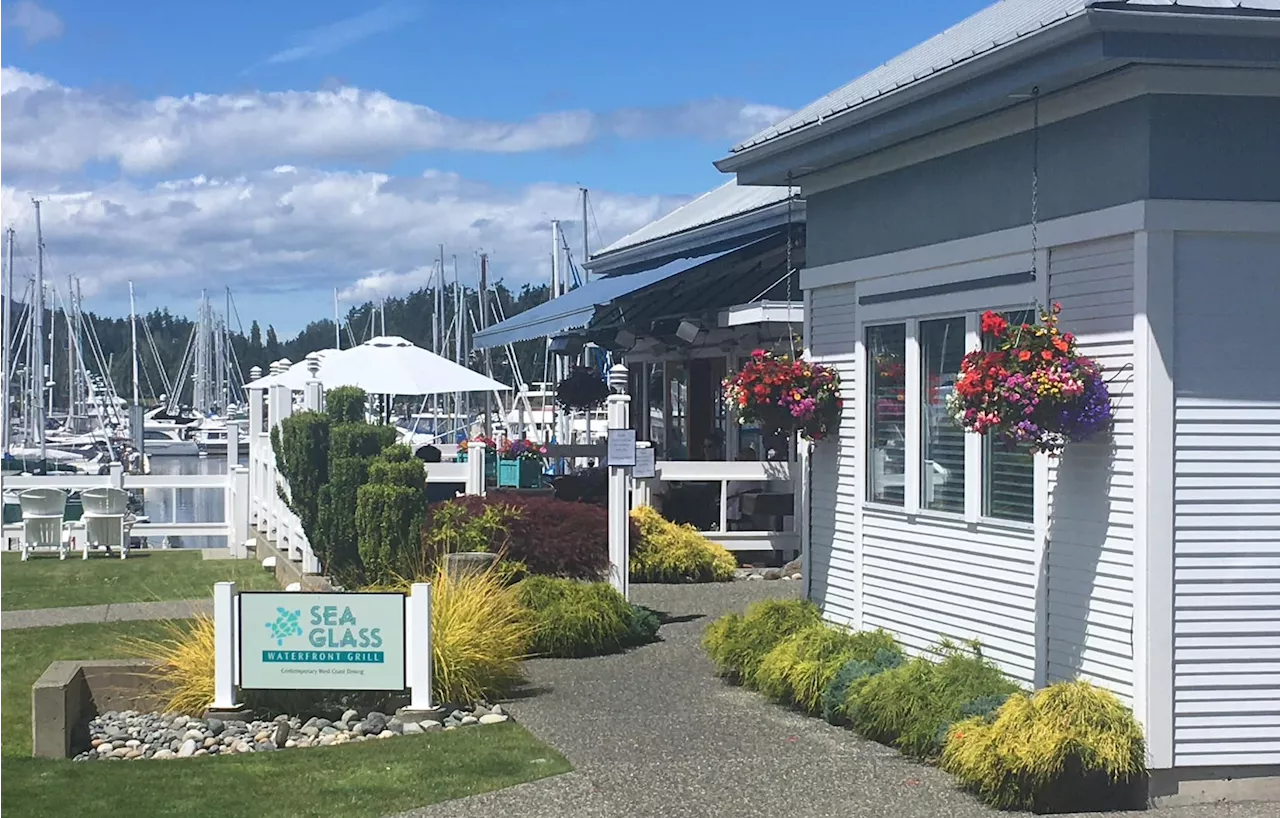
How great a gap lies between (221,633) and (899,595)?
454cm

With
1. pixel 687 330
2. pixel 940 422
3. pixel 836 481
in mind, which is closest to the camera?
pixel 940 422

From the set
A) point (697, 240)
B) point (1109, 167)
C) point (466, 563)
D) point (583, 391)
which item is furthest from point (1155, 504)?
point (583, 391)

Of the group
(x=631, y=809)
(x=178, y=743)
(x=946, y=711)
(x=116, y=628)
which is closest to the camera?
(x=631, y=809)

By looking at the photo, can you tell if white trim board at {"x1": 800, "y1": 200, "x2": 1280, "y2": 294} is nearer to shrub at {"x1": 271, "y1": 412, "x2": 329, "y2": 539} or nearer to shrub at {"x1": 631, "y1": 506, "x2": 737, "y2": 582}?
shrub at {"x1": 271, "y1": 412, "x2": 329, "y2": 539}

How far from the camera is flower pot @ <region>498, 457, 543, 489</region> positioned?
22.1 m

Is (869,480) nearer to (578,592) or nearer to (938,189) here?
(938,189)

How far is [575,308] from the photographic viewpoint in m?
19.1

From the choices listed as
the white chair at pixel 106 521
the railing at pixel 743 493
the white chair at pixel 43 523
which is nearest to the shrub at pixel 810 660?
the railing at pixel 743 493

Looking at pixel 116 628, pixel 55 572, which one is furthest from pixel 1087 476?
pixel 55 572

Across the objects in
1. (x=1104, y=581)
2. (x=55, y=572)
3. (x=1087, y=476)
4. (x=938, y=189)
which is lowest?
(x=55, y=572)

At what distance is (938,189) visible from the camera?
33.6 ft

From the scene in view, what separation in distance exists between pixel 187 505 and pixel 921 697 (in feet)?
141

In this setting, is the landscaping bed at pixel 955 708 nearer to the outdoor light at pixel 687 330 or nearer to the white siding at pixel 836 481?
the white siding at pixel 836 481

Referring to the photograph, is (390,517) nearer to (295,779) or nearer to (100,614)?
(100,614)
